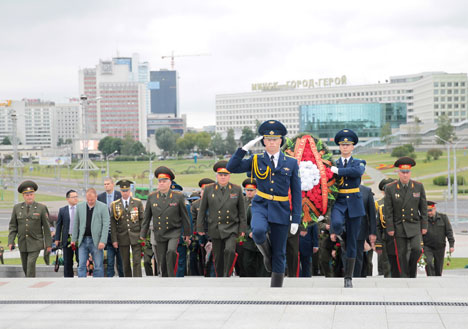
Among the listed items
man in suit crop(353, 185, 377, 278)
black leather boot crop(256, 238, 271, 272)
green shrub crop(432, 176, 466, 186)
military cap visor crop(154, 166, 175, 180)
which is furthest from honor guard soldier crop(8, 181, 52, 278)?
green shrub crop(432, 176, 466, 186)

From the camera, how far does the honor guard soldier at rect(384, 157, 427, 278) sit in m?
11.3

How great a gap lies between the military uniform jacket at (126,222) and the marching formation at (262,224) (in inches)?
0.7

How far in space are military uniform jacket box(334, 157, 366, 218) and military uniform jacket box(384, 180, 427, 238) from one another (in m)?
1.52

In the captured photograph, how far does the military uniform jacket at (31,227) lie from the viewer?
42.8ft

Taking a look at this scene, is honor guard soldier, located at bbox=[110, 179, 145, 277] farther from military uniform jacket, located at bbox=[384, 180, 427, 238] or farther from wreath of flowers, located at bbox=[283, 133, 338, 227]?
military uniform jacket, located at bbox=[384, 180, 427, 238]

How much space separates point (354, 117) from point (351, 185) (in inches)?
6255

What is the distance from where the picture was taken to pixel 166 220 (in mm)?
11961

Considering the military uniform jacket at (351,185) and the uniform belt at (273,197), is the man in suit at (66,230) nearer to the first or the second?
the uniform belt at (273,197)

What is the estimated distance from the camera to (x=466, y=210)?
58469 millimetres
